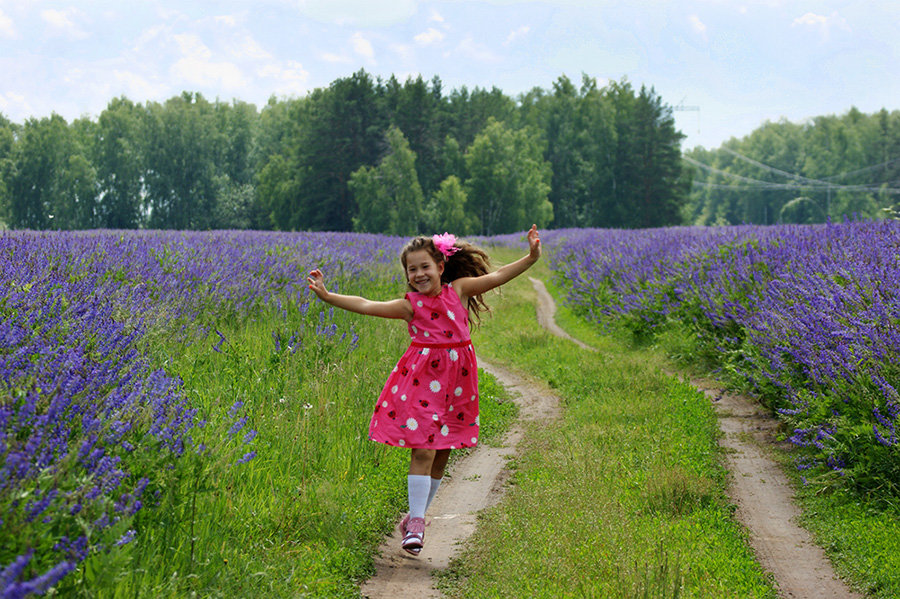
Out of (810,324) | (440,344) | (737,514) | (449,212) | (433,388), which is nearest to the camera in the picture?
(433,388)

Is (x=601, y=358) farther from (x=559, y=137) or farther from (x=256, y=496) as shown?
(x=559, y=137)

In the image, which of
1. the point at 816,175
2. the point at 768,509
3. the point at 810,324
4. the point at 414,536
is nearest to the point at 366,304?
the point at 414,536

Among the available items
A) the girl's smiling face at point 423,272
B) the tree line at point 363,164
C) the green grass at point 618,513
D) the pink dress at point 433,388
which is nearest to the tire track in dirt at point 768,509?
the green grass at point 618,513

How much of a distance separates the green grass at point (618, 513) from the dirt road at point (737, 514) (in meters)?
0.14

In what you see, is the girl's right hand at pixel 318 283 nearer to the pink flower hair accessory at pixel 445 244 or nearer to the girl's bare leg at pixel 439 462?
the pink flower hair accessory at pixel 445 244

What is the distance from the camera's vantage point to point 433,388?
4668mm

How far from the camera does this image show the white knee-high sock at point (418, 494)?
4523 millimetres

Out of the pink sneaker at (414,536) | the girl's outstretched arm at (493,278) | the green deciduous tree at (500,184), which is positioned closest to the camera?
the pink sneaker at (414,536)

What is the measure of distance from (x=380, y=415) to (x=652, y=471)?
221 centimetres

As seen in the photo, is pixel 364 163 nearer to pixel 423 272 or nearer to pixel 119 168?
pixel 119 168

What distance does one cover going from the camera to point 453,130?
7531 centimetres

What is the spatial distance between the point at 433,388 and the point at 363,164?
60722 millimetres

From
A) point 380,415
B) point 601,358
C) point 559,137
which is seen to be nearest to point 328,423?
point 380,415

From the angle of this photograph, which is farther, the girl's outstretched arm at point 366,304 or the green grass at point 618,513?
the girl's outstretched arm at point 366,304
